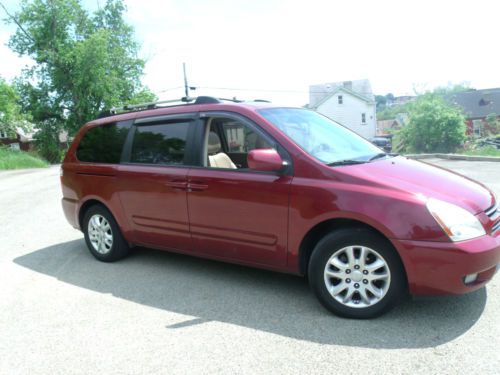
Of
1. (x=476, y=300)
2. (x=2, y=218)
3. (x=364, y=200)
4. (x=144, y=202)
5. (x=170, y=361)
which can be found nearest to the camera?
(x=170, y=361)

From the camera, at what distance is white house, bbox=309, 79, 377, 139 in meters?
55.2

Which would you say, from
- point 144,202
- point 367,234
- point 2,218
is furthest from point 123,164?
point 2,218

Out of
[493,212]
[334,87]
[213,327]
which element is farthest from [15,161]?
[334,87]

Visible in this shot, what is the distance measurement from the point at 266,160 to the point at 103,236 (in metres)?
2.72

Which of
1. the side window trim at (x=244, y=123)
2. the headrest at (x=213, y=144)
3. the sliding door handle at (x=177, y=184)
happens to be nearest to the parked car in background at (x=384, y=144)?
the side window trim at (x=244, y=123)

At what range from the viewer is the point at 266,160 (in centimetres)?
365

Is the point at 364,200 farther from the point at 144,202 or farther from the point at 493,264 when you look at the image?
the point at 144,202

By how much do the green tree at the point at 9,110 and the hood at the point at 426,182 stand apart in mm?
41235

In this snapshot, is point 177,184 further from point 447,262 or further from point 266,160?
point 447,262

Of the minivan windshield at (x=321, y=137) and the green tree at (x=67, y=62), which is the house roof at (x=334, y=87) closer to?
the green tree at (x=67, y=62)

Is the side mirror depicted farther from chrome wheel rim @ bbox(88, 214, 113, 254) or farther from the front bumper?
chrome wheel rim @ bbox(88, 214, 113, 254)

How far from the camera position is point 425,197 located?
322cm

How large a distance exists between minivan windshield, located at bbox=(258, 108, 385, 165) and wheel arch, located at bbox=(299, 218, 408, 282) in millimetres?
515

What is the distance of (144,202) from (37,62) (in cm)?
4408
